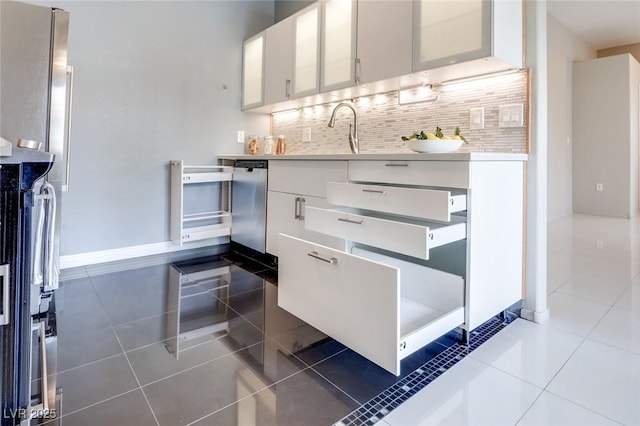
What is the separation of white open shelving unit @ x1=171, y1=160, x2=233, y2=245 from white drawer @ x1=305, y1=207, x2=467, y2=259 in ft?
4.72

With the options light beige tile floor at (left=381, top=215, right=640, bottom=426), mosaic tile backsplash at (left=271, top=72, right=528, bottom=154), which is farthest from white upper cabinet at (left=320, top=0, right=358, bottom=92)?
light beige tile floor at (left=381, top=215, right=640, bottom=426)

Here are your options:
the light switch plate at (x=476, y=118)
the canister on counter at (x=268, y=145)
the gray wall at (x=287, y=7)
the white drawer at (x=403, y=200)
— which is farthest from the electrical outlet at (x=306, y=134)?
the light switch plate at (x=476, y=118)

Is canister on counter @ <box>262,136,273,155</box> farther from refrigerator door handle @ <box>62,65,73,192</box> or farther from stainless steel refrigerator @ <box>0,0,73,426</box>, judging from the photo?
stainless steel refrigerator @ <box>0,0,73,426</box>

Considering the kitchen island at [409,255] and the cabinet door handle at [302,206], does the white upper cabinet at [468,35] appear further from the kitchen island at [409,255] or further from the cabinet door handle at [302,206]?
the cabinet door handle at [302,206]

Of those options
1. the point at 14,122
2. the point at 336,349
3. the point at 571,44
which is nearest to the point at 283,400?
the point at 336,349

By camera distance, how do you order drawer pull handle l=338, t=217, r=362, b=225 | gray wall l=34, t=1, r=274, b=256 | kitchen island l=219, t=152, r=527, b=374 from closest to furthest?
kitchen island l=219, t=152, r=527, b=374
drawer pull handle l=338, t=217, r=362, b=225
gray wall l=34, t=1, r=274, b=256

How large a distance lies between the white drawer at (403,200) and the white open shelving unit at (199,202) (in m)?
1.44

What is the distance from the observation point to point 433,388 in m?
1.33

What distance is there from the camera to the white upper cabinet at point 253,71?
3.25 metres

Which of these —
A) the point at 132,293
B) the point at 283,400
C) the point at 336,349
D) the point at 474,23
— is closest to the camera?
the point at 283,400

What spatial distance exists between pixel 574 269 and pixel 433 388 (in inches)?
81.2

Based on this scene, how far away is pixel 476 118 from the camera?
80.4 inches

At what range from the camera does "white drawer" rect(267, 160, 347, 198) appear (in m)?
2.20

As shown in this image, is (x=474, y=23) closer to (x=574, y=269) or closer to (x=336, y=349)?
(x=336, y=349)
